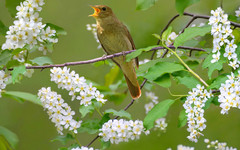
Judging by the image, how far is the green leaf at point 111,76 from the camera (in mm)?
4509

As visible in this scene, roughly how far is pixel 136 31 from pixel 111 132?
1.88 metres

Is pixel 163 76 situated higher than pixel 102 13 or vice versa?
pixel 102 13

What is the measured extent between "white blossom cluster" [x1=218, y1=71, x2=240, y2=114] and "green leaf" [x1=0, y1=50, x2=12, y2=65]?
1.42 m

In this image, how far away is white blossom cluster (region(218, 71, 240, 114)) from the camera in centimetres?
232

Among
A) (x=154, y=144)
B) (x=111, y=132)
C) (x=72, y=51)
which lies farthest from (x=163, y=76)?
(x=72, y=51)

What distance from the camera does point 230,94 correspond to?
2.35 metres

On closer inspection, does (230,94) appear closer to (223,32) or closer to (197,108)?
(197,108)

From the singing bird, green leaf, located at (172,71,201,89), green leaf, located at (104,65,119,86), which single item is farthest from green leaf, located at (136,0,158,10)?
green leaf, located at (104,65,119,86)

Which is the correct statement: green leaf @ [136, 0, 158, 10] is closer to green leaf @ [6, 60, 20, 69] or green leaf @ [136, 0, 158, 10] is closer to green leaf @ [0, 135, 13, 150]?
green leaf @ [6, 60, 20, 69]

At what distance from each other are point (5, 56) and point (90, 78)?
2720mm

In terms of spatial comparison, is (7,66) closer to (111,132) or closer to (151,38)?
(111,132)

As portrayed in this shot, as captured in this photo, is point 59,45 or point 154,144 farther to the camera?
point 59,45

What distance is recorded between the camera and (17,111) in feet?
26.7

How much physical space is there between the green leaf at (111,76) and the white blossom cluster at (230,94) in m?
2.20
